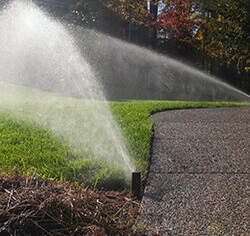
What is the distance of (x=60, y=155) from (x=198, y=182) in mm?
1333

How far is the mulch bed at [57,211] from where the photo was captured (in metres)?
2.58

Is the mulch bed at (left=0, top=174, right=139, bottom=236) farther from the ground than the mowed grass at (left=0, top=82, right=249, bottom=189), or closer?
farther from the ground

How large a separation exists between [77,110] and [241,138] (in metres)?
2.84

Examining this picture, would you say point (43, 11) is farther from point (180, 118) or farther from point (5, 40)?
point (180, 118)

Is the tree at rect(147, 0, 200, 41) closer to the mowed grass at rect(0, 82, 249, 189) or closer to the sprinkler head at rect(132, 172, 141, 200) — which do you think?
the mowed grass at rect(0, 82, 249, 189)

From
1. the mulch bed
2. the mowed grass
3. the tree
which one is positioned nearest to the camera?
the mulch bed

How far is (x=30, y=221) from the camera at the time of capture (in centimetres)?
259

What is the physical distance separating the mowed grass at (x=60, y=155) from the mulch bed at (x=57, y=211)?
0.95ft

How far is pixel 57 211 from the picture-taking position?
269 centimetres

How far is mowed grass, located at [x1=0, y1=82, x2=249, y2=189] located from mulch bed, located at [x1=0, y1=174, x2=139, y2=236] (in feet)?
0.95

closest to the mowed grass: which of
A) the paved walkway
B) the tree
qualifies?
the paved walkway

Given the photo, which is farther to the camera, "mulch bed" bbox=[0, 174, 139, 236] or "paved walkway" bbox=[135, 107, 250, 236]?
"paved walkway" bbox=[135, 107, 250, 236]

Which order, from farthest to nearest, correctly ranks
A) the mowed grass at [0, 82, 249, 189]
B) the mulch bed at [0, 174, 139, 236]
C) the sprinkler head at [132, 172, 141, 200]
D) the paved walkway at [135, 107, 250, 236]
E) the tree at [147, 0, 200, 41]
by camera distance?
the tree at [147, 0, 200, 41], the mowed grass at [0, 82, 249, 189], the sprinkler head at [132, 172, 141, 200], the paved walkway at [135, 107, 250, 236], the mulch bed at [0, 174, 139, 236]

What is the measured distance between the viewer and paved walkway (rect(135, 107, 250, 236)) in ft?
9.43
